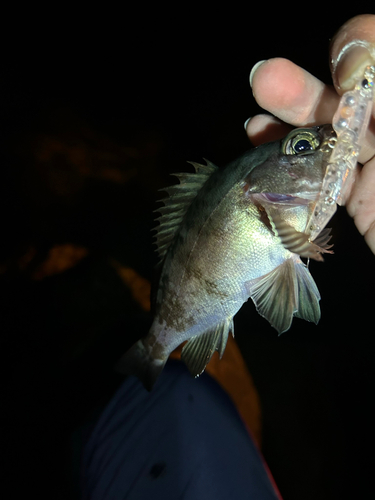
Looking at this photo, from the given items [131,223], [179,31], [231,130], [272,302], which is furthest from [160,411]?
[179,31]

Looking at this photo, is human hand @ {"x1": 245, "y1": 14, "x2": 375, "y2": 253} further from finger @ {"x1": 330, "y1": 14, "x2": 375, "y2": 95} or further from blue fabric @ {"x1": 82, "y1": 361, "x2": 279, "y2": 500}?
blue fabric @ {"x1": 82, "y1": 361, "x2": 279, "y2": 500}

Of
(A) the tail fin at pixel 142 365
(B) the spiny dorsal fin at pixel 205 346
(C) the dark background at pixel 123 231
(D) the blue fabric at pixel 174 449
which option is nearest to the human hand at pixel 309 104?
(B) the spiny dorsal fin at pixel 205 346

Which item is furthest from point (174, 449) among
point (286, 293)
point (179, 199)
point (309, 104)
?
point (309, 104)

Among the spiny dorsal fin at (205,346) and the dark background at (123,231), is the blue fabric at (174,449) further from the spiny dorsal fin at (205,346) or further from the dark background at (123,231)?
the spiny dorsal fin at (205,346)

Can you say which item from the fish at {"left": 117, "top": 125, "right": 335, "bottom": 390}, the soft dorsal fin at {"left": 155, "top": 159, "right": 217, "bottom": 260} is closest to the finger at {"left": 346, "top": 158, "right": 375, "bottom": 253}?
the fish at {"left": 117, "top": 125, "right": 335, "bottom": 390}

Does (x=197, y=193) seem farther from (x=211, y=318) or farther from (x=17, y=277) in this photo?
(x=17, y=277)

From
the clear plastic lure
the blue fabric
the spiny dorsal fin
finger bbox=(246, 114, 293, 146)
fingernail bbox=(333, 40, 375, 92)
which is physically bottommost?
the blue fabric

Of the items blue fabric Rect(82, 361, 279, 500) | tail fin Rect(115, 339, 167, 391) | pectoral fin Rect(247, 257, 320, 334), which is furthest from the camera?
blue fabric Rect(82, 361, 279, 500)
